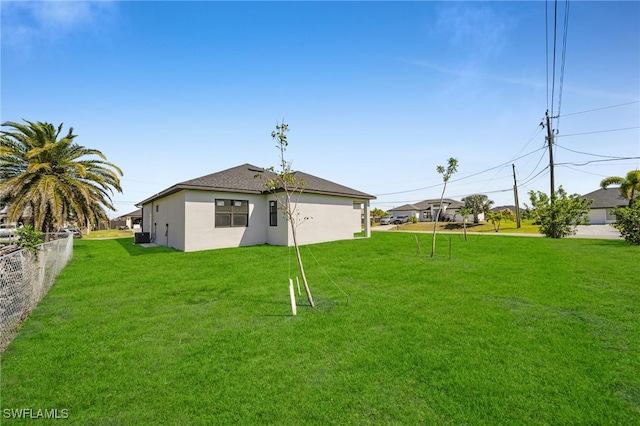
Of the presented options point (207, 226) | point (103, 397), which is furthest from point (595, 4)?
point (207, 226)

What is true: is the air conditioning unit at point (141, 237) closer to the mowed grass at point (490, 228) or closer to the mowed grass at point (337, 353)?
the mowed grass at point (337, 353)

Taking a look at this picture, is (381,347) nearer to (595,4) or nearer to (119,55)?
(119,55)

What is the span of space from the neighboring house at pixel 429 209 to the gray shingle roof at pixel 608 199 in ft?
55.3

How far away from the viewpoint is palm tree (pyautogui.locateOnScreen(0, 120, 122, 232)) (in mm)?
12766

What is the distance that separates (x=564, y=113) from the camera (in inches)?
774

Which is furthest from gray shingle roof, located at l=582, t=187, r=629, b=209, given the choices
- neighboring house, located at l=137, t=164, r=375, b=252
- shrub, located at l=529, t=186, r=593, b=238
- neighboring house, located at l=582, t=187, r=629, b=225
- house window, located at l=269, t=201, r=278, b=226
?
house window, located at l=269, t=201, r=278, b=226

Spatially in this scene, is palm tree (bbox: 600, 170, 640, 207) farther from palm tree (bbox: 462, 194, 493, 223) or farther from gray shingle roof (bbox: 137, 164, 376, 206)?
gray shingle roof (bbox: 137, 164, 376, 206)

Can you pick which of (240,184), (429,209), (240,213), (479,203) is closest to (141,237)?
(240,213)

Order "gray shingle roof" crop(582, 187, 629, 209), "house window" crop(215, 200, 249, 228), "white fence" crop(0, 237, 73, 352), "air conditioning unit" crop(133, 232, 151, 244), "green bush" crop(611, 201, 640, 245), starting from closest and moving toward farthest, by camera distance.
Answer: "white fence" crop(0, 237, 73, 352) → "house window" crop(215, 200, 249, 228) → "green bush" crop(611, 201, 640, 245) → "air conditioning unit" crop(133, 232, 151, 244) → "gray shingle roof" crop(582, 187, 629, 209)

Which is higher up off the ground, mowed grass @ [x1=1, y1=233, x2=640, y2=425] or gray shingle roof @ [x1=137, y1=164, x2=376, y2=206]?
gray shingle roof @ [x1=137, y1=164, x2=376, y2=206]

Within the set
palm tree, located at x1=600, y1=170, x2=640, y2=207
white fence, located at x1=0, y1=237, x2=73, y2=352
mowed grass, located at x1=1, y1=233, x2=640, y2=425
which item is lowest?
mowed grass, located at x1=1, y1=233, x2=640, y2=425

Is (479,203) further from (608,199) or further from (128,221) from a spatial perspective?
(128,221)

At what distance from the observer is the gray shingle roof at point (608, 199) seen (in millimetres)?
35141

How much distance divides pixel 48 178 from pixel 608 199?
56.8m
